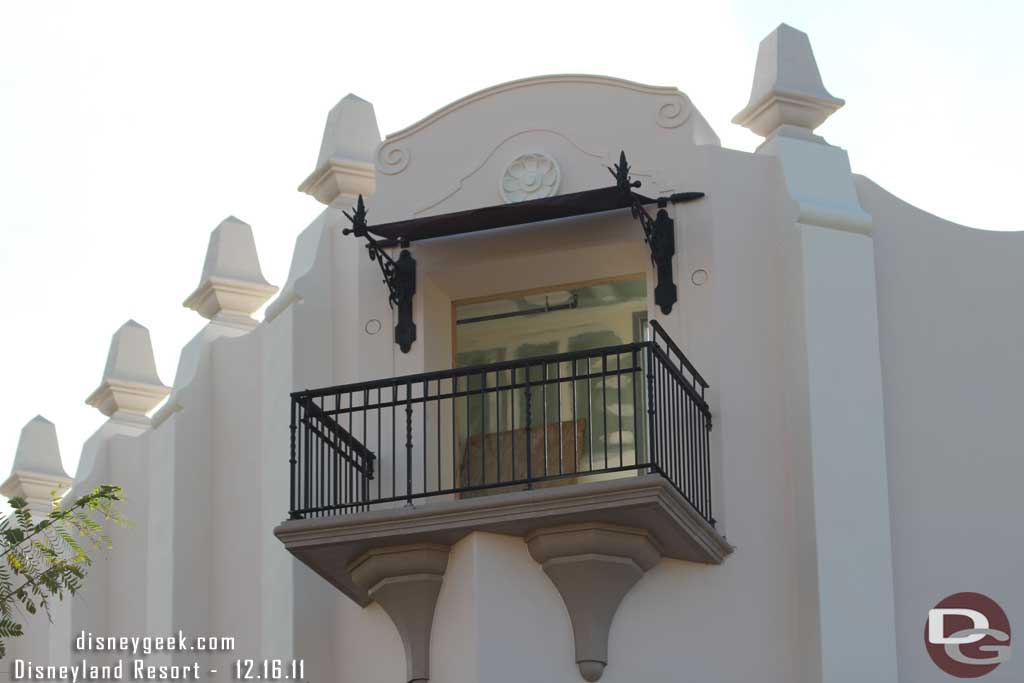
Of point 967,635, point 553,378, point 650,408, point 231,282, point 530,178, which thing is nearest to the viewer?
point 650,408

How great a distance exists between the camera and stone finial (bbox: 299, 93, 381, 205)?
54.3 ft

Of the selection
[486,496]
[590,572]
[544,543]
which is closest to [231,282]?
[486,496]

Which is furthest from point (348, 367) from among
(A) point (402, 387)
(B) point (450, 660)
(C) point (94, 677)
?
(C) point (94, 677)

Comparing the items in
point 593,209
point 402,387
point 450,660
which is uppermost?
point 593,209

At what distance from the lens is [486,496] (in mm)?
13977

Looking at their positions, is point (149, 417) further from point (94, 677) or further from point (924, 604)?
point (924, 604)

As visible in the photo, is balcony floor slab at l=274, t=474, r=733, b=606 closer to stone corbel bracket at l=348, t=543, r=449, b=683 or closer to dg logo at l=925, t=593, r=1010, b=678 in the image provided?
stone corbel bracket at l=348, t=543, r=449, b=683

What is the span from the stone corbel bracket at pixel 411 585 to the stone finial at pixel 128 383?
5.30 metres

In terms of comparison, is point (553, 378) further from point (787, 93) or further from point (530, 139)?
point (787, 93)

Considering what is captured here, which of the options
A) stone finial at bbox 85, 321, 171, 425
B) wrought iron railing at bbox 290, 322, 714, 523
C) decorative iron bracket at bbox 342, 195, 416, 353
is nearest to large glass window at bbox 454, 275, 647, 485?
wrought iron railing at bbox 290, 322, 714, 523

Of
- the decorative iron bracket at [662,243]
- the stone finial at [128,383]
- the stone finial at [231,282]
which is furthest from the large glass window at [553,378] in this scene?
the stone finial at [128,383]

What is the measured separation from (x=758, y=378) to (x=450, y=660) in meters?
2.94

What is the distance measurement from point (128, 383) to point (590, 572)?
6.68 m

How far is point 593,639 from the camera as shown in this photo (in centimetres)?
1404
